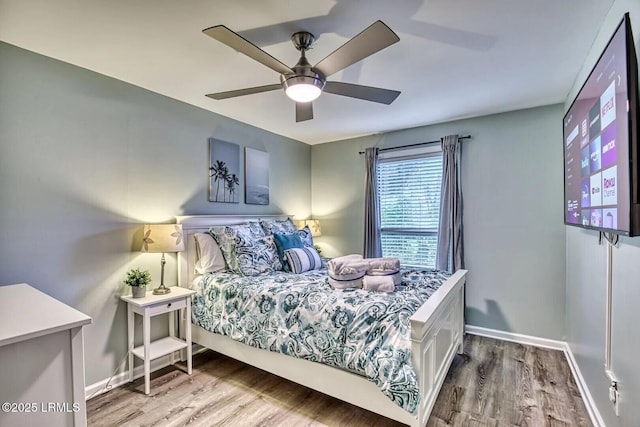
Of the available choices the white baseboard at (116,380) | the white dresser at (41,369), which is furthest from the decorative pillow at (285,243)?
the white dresser at (41,369)

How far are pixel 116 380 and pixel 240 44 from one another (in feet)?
8.93

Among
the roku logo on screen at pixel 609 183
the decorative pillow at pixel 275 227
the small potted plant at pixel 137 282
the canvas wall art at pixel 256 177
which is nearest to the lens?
the roku logo on screen at pixel 609 183

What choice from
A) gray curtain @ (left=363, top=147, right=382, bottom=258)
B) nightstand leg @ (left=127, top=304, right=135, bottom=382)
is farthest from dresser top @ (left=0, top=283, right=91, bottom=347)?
gray curtain @ (left=363, top=147, right=382, bottom=258)

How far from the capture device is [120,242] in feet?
8.44

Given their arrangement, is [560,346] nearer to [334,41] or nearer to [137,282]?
[334,41]

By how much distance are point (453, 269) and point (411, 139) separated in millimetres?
1708

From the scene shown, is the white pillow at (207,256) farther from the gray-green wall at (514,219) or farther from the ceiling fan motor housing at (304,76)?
the gray-green wall at (514,219)

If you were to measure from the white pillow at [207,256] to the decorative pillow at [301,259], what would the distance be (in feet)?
Result: 2.15

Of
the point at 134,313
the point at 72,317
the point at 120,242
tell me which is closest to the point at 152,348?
the point at 134,313

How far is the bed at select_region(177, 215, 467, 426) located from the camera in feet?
5.73

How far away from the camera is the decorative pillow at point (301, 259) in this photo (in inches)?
120

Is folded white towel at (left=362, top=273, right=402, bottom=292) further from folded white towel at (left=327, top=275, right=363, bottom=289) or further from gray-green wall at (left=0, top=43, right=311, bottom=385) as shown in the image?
gray-green wall at (left=0, top=43, right=311, bottom=385)

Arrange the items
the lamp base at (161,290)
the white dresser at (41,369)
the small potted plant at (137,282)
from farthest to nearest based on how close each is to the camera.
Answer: the lamp base at (161,290)
the small potted plant at (137,282)
the white dresser at (41,369)

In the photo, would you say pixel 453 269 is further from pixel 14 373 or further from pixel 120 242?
pixel 14 373
